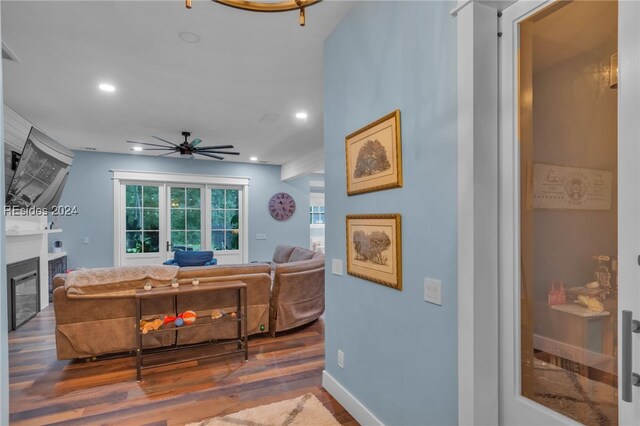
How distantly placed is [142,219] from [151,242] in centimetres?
50

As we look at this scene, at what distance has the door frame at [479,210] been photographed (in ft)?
4.46

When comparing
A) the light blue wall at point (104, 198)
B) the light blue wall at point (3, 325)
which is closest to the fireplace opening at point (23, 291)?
the light blue wall at point (104, 198)

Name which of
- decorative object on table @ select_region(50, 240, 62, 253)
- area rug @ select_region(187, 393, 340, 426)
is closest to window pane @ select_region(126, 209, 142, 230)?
decorative object on table @ select_region(50, 240, 62, 253)

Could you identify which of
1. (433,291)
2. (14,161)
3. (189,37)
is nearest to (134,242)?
(14,161)

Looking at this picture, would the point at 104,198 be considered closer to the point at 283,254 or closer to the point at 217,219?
the point at 217,219

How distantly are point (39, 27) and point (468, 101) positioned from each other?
2.91 meters

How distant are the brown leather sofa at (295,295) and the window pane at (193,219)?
155 inches

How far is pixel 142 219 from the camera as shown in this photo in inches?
271

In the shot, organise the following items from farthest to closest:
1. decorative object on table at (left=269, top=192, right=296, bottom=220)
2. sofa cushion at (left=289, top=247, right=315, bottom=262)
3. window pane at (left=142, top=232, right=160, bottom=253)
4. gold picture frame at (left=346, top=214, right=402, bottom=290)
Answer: decorative object on table at (left=269, top=192, right=296, bottom=220)
window pane at (left=142, top=232, right=160, bottom=253)
sofa cushion at (left=289, top=247, right=315, bottom=262)
gold picture frame at (left=346, top=214, right=402, bottom=290)

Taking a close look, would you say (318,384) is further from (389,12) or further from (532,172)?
(389,12)

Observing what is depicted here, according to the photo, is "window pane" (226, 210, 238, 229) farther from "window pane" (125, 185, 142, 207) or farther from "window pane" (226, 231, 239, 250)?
"window pane" (125, 185, 142, 207)

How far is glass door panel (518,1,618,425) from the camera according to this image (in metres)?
1.08

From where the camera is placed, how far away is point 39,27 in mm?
2406

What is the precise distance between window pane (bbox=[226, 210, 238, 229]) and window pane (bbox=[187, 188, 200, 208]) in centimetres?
69
